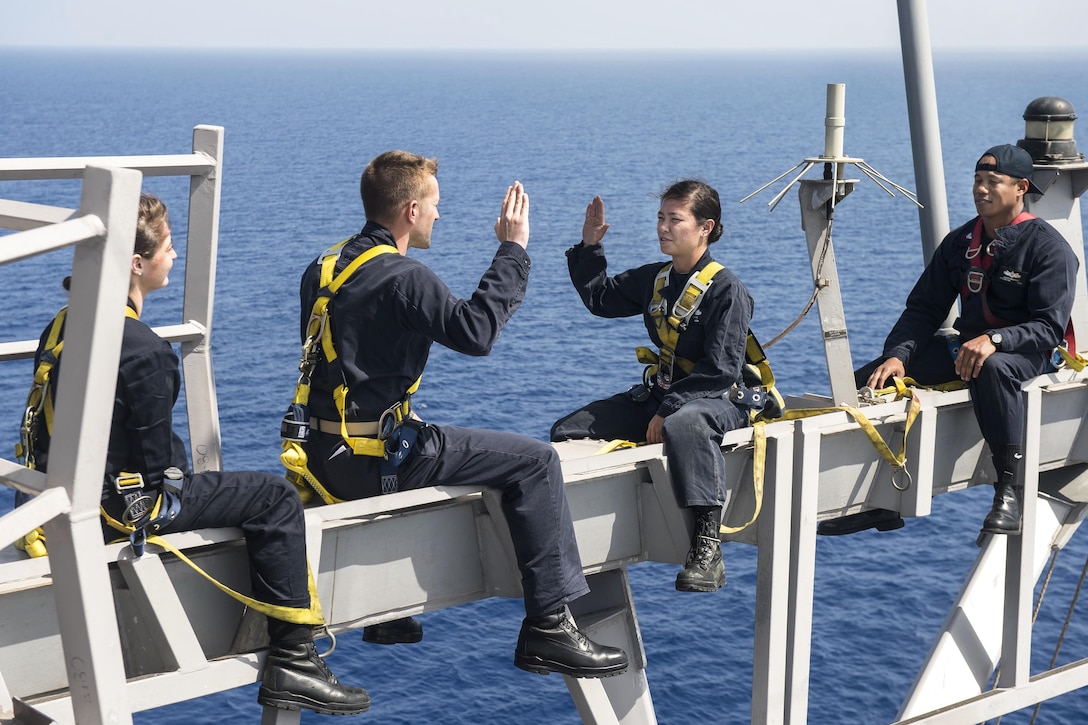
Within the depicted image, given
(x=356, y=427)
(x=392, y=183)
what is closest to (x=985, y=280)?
(x=392, y=183)

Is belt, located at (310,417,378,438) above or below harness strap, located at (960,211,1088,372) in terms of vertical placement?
below

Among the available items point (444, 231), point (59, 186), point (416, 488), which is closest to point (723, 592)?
point (416, 488)

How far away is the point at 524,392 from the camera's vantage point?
47.6 m

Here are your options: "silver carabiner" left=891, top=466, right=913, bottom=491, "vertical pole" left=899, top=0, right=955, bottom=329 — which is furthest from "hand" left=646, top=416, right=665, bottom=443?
"vertical pole" left=899, top=0, right=955, bottom=329

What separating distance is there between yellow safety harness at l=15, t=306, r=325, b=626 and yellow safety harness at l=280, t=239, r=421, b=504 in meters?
0.69

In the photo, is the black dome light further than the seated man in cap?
Yes

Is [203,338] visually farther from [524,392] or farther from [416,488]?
[524,392]

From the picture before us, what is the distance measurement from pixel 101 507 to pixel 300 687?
132cm

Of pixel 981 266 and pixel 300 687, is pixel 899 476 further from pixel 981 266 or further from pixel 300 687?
pixel 300 687

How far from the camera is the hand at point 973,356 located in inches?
362

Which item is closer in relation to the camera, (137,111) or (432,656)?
(432,656)

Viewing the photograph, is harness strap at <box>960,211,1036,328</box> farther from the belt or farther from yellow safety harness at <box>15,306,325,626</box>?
yellow safety harness at <box>15,306,325,626</box>

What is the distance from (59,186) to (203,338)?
93587 millimetres

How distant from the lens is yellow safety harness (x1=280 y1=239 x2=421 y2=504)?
6.57 meters
